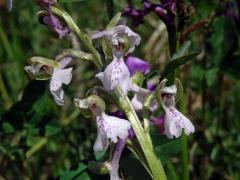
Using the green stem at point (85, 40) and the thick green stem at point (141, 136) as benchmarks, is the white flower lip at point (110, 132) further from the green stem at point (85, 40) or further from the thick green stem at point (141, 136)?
the green stem at point (85, 40)

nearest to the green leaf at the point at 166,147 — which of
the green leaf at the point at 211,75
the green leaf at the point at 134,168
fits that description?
the green leaf at the point at 134,168

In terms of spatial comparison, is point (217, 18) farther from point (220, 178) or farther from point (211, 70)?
point (220, 178)

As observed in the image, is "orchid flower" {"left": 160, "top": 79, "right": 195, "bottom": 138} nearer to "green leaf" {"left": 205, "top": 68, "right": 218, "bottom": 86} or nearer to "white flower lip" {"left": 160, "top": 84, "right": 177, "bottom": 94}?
"white flower lip" {"left": 160, "top": 84, "right": 177, "bottom": 94}

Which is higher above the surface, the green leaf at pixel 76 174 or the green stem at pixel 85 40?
the green stem at pixel 85 40

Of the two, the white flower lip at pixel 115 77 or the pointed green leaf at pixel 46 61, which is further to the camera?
the pointed green leaf at pixel 46 61

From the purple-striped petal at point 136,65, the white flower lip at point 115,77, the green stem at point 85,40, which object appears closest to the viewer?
the white flower lip at point 115,77

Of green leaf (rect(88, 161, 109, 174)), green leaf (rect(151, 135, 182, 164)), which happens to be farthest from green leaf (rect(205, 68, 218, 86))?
green leaf (rect(88, 161, 109, 174))
